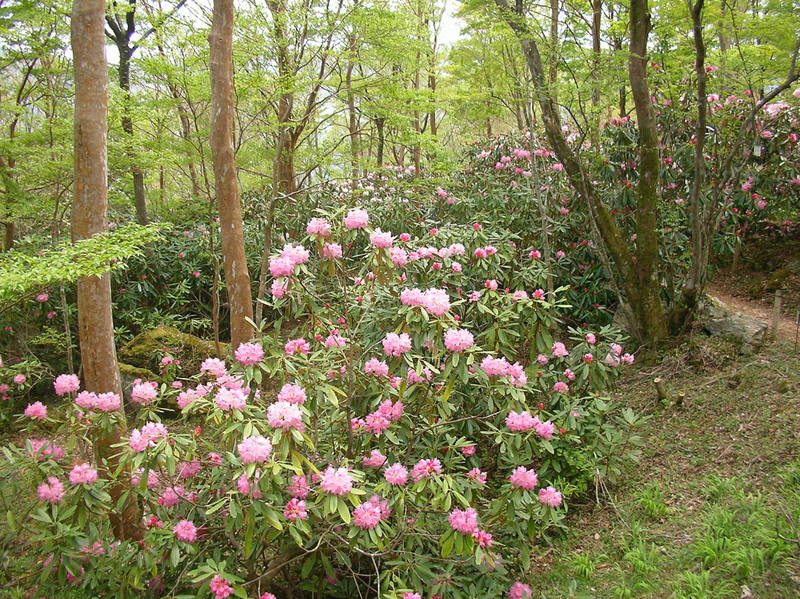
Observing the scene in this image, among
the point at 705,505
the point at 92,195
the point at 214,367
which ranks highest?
the point at 92,195

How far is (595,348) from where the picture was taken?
368 cm

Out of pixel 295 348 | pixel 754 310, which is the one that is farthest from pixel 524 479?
pixel 754 310

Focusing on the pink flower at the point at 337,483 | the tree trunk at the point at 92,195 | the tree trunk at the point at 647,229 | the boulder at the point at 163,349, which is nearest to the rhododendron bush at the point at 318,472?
the pink flower at the point at 337,483

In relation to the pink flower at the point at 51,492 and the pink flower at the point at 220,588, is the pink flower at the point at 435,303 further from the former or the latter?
the pink flower at the point at 51,492

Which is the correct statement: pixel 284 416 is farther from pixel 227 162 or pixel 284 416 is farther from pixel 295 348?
pixel 227 162

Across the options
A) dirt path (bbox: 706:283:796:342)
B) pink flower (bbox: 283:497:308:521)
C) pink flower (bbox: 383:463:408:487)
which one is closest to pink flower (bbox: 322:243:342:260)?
pink flower (bbox: 383:463:408:487)

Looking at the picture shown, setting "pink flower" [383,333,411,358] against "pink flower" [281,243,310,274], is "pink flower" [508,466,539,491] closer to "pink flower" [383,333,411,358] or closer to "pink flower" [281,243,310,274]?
"pink flower" [383,333,411,358]

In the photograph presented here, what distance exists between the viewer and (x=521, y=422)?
2.72 meters

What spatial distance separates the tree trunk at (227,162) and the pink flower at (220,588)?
7.98ft

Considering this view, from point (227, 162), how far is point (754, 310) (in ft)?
17.4

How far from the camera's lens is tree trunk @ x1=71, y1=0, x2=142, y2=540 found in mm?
2941

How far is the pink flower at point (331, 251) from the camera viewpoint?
8.75 ft

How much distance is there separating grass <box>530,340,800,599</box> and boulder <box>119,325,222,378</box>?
4287 mm

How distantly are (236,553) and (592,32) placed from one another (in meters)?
5.62
